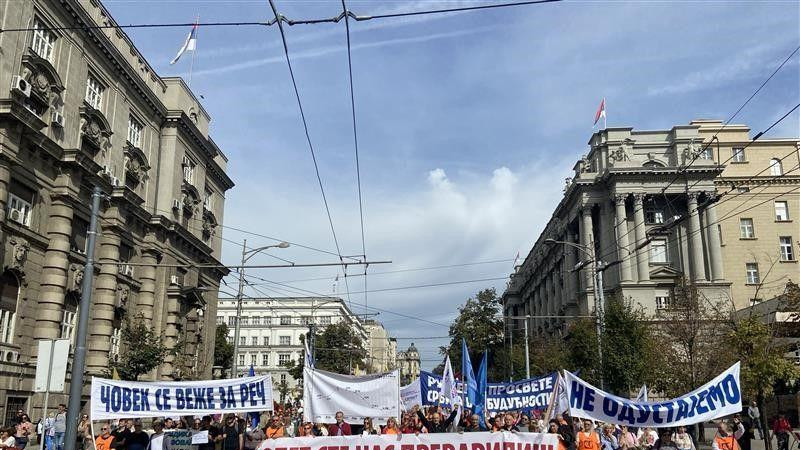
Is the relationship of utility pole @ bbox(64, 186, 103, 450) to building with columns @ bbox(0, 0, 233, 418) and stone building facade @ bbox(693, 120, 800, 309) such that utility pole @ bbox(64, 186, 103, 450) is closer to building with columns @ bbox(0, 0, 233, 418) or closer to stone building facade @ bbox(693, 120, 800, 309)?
building with columns @ bbox(0, 0, 233, 418)

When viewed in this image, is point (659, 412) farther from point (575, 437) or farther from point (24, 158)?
point (24, 158)

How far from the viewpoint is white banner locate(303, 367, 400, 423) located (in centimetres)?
1661

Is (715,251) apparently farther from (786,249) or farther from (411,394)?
(411,394)

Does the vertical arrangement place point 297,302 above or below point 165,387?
above

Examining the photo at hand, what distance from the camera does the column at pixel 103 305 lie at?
30.9 metres

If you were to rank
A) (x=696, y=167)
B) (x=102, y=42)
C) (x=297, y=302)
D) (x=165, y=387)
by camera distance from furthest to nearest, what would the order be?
(x=297, y=302) → (x=696, y=167) → (x=102, y=42) → (x=165, y=387)

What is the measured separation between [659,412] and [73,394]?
12313 mm

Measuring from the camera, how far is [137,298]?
3625 cm

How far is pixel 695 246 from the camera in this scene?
56.0m

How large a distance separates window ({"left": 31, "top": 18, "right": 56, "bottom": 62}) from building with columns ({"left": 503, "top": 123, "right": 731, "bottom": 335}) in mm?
37685

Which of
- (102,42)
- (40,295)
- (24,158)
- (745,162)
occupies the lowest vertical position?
(40,295)

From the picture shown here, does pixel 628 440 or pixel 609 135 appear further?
pixel 609 135

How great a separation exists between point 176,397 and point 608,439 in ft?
36.0

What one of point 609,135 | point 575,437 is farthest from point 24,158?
point 609,135
